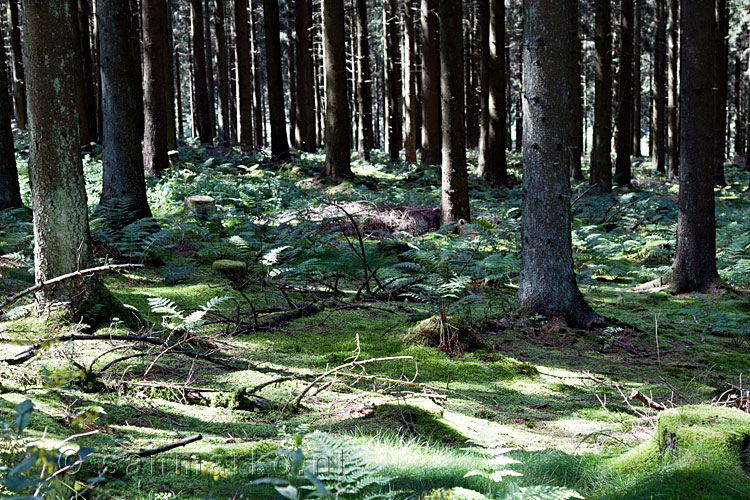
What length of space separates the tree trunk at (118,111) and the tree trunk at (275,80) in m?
9.25

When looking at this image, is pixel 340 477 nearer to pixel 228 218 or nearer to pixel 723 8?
pixel 228 218

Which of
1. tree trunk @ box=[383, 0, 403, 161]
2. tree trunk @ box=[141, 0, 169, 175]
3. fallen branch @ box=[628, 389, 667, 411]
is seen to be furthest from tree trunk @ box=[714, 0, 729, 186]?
fallen branch @ box=[628, 389, 667, 411]

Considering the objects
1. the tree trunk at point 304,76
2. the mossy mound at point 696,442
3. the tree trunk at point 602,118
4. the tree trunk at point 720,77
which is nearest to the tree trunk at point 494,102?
the tree trunk at point 602,118

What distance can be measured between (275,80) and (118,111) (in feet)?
34.8

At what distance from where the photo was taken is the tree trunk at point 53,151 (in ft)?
18.7

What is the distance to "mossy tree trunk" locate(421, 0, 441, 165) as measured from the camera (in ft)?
64.7

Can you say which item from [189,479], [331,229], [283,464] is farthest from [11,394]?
[331,229]

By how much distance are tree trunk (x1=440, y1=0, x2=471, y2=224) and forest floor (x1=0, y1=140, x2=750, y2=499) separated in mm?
977

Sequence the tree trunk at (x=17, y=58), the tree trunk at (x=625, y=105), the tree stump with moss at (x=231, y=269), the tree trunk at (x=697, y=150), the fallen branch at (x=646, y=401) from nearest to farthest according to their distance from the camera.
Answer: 1. the fallen branch at (x=646, y=401)
2. the tree stump with moss at (x=231, y=269)
3. the tree trunk at (x=697, y=150)
4. the tree trunk at (x=625, y=105)
5. the tree trunk at (x=17, y=58)

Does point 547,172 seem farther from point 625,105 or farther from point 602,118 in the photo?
point 625,105

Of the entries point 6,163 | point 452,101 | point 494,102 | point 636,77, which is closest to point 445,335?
point 452,101

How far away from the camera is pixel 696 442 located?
338 centimetres

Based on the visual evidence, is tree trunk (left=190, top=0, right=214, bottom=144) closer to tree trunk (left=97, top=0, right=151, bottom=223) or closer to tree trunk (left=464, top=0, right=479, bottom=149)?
tree trunk (left=464, top=0, right=479, bottom=149)

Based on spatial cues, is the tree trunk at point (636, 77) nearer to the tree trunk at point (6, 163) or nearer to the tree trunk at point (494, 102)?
the tree trunk at point (494, 102)
